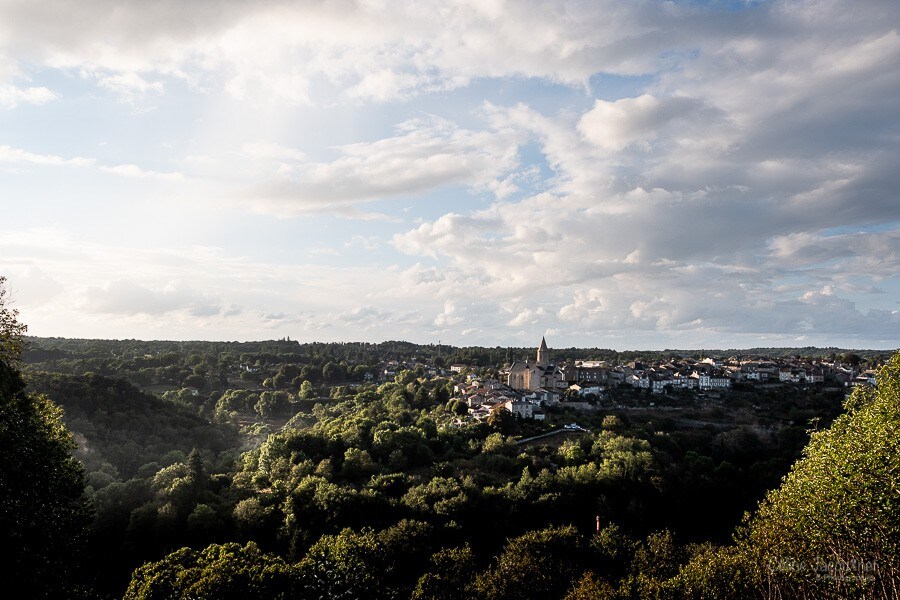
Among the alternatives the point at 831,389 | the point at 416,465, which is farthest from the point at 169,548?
the point at 831,389

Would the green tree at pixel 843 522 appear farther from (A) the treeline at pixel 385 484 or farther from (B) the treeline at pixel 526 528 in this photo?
(A) the treeline at pixel 385 484

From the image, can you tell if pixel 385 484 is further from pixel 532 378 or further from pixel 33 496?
pixel 532 378

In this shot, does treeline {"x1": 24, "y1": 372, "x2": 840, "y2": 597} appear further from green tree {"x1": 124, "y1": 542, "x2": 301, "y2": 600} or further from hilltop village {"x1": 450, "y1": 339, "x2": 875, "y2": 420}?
hilltop village {"x1": 450, "y1": 339, "x2": 875, "y2": 420}

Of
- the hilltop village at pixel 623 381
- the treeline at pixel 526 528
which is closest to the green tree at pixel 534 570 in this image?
the treeline at pixel 526 528

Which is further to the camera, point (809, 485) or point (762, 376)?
point (762, 376)

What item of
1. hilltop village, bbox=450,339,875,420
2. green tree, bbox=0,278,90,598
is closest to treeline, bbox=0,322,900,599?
green tree, bbox=0,278,90,598

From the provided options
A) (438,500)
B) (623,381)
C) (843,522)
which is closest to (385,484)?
(438,500)

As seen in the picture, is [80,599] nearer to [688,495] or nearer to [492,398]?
[688,495]

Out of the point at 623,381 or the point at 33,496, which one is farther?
the point at 623,381
